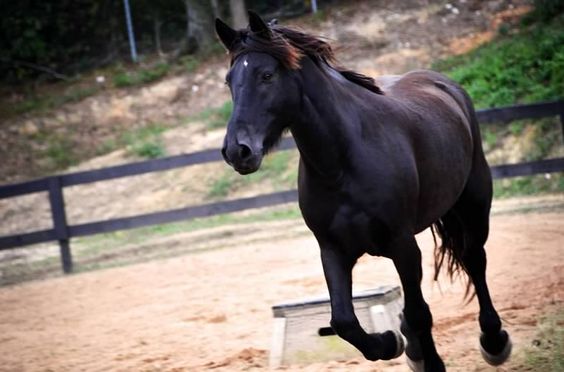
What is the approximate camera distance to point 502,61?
612 inches

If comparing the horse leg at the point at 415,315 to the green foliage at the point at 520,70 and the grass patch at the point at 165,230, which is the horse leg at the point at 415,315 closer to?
the grass patch at the point at 165,230

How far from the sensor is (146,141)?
734 inches

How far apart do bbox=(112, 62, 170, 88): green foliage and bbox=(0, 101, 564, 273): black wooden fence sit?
908cm

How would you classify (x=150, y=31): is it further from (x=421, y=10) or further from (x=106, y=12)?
(x=421, y=10)

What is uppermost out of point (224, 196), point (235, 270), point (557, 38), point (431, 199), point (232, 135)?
point (232, 135)

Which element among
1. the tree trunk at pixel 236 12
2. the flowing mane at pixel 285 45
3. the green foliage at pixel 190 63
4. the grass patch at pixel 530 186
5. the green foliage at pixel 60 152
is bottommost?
the green foliage at pixel 60 152

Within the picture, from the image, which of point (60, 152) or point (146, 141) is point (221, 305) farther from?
point (60, 152)

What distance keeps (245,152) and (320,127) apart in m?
0.70

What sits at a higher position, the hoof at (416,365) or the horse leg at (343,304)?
the horse leg at (343,304)

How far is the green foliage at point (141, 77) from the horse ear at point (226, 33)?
56.5 ft

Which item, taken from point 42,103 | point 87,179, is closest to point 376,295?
point 87,179

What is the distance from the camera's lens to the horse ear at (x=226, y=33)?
4.13 metres

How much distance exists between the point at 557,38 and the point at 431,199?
11.2 m

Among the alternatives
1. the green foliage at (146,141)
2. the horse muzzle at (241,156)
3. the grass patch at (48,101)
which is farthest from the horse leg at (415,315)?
the grass patch at (48,101)
